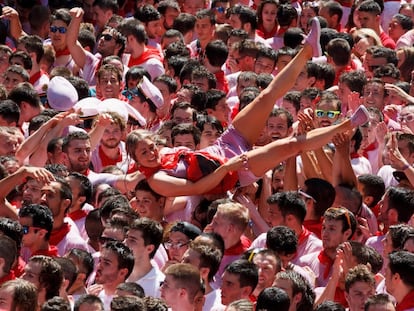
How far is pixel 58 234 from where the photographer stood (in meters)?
9.87

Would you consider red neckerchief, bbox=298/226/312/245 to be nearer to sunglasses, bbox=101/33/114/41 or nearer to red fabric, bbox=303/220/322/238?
red fabric, bbox=303/220/322/238

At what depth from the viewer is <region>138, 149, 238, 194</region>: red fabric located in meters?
10.2

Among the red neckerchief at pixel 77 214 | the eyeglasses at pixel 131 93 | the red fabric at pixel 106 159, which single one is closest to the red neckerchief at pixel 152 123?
the eyeglasses at pixel 131 93

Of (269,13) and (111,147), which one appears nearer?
(111,147)

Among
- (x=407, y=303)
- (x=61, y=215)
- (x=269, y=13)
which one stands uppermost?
(x=407, y=303)

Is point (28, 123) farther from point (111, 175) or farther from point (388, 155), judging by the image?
point (388, 155)

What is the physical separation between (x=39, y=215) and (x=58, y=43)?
452 cm

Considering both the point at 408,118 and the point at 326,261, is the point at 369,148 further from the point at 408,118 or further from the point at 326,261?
the point at 326,261

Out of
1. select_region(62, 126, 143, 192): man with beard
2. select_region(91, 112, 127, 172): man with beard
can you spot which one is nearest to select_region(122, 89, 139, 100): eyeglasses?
select_region(91, 112, 127, 172): man with beard

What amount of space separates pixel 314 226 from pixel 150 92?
94.9 inches

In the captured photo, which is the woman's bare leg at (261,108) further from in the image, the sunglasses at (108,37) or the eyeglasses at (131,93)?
the sunglasses at (108,37)

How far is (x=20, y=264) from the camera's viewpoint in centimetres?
928

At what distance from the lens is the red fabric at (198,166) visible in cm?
1024

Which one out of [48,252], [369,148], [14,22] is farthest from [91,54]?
[48,252]
